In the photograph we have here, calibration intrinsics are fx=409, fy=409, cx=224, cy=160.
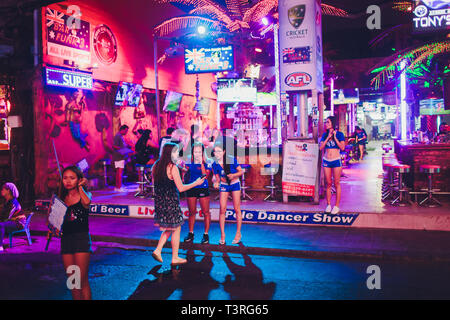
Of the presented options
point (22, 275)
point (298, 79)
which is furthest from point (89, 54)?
point (22, 275)

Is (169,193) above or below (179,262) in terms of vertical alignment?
above

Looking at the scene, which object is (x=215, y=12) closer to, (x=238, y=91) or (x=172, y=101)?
(x=238, y=91)

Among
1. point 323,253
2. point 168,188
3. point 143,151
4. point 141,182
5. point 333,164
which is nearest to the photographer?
point 168,188

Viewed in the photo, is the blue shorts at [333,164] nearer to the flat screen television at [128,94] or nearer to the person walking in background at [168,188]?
the person walking in background at [168,188]

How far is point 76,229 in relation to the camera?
15.0ft

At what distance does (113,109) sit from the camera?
15531mm

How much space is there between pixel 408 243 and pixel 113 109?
11.6 m

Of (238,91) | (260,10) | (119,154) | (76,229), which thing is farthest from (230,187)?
(260,10)

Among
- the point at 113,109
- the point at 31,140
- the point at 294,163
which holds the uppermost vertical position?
the point at 113,109

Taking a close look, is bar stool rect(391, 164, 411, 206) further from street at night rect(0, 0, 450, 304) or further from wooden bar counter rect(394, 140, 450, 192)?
wooden bar counter rect(394, 140, 450, 192)

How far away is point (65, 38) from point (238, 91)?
6.69 metres

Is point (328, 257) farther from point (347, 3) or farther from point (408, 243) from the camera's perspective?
point (347, 3)

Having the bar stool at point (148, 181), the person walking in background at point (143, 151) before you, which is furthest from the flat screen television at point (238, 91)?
the bar stool at point (148, 181)

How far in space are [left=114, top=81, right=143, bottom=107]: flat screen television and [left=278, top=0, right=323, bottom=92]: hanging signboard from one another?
23.9 feet
